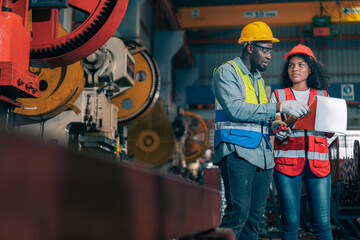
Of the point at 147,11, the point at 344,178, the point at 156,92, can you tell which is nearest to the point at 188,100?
the point at 147,11

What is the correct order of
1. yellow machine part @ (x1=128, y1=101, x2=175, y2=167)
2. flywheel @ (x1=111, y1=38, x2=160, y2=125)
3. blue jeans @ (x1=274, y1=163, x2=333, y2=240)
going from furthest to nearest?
yellow machine part @ (x1=128, y1=101, x2=175, y2=167), flywheel @ (x1=111, y1=38, x2=160, y2=125), blue jeans @ (x1=274, y1=163, x2=333, y2=240)

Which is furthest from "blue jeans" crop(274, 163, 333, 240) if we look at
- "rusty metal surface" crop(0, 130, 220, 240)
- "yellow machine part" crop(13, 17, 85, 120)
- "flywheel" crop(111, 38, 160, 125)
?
"flywheel" crop(111, 38, 160, 125)

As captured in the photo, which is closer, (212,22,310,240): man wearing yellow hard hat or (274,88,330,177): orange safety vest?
(212,22,310,240): man wearing yellow hard hat

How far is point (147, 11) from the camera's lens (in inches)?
580

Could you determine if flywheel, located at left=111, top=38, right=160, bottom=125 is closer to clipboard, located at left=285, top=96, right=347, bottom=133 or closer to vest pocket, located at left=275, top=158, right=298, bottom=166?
vest pocket, located at left=275, top=158, right=298, bottom=166

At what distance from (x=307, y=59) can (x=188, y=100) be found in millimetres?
14321

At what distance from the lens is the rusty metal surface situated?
0.78ft

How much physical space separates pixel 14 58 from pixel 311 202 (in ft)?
5.56

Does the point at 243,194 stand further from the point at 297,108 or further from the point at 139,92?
the point at 139,92

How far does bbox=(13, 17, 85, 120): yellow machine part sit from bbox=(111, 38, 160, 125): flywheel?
173 cm

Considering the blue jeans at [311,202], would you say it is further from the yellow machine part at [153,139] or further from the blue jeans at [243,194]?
the yellow machine part at [153,139]

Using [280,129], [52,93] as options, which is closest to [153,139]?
[52,93]

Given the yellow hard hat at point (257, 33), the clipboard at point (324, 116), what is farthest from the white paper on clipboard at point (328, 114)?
the yellow hard hat at point (257, 33)

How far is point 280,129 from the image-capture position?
2.29m
